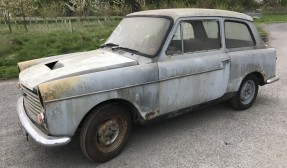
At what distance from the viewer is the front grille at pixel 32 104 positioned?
138 inches

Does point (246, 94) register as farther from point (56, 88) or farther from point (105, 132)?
point (56, 88)

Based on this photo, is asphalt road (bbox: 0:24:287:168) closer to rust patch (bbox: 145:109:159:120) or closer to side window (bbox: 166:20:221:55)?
rust patch (bbox: 145:109:159:120)

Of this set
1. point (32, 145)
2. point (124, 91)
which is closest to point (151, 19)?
point (124, 91)

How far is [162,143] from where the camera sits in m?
4.26

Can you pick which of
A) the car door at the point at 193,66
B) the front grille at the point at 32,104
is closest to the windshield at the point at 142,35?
the car door at the point at 193,66

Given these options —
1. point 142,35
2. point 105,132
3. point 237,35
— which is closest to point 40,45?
point 142,35

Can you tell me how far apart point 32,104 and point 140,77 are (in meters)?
1.39

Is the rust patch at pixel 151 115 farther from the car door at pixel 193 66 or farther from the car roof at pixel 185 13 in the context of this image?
the car roof at pixel 185 13

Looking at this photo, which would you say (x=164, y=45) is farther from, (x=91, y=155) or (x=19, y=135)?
(x=19, y=135)

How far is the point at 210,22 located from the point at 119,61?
171cm

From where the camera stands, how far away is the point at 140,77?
384 centimetres

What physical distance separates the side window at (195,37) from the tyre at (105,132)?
112 cm

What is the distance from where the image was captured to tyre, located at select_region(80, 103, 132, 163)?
3561 mm

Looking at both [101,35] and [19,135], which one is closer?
[19,135]
